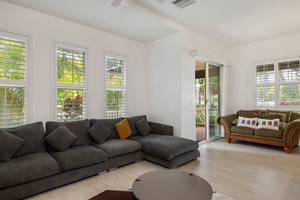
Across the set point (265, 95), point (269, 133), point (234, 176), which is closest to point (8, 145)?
point (234, 176)

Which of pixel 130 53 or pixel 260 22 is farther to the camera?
pixel 130 53

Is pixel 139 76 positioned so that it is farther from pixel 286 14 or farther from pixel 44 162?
pixel 286 14

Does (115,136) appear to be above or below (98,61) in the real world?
below

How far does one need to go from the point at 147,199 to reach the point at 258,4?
3.60m

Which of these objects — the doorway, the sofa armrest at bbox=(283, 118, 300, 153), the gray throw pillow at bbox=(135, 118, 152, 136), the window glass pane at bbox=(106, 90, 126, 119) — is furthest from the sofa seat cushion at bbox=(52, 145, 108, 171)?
the sofa armrest at bbox=(283, 118, 300, 153)

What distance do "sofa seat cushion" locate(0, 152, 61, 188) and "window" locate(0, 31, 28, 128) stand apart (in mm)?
810

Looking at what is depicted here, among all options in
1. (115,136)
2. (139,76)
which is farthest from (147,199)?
(139,76)

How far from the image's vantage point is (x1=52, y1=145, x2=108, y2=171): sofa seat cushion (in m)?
2.59

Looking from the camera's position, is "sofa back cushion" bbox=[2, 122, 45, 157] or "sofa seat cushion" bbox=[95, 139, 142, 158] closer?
"sofa back cushion" bbox=[2, 122, 45, 157]

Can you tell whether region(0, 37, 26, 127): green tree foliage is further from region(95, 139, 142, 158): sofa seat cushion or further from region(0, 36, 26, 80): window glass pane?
region(95, 139, 142, 158): sofa seat cushion

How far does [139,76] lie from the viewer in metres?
4.83

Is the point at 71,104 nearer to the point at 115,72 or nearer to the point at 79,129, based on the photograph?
the point at 79,129

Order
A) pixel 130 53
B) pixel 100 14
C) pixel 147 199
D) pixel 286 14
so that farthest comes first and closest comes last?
pixel 130 53 < pixel 286 14 < pixel 100 14 < pixel 147 199

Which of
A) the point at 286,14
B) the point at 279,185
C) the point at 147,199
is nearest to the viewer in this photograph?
the point at 147,199
